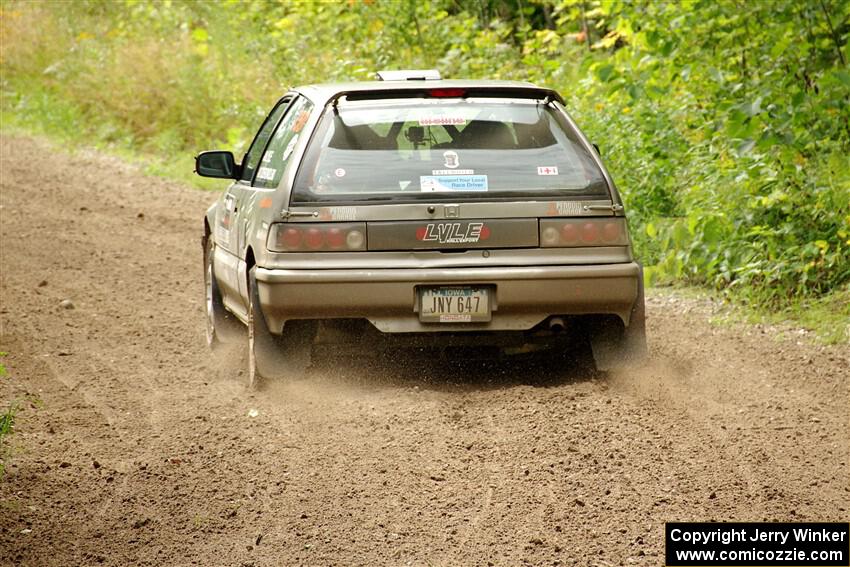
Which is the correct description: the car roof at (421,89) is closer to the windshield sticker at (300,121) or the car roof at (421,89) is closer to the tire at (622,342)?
the windshield sticker at (300,121)

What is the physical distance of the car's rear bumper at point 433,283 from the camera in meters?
6.79

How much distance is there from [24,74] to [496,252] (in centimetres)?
1780

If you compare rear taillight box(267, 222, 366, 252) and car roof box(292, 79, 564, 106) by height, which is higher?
car roof box(292, 79, 564, 106)

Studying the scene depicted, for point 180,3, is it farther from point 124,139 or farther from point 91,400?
point 91,400

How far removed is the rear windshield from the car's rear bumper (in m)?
0.39

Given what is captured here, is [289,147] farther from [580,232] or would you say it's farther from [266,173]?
[580,232]

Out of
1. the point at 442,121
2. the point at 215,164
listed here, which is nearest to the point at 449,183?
the point at 442,121

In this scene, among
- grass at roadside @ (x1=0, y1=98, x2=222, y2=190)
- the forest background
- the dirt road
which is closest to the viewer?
the dirt road

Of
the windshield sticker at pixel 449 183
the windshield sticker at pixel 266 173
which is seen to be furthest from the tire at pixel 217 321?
the windshield sticker at pixel 449 183

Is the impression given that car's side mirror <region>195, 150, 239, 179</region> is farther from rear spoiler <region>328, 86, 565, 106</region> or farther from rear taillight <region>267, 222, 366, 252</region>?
rear taillight <region>267, 222, 366, 252</region>

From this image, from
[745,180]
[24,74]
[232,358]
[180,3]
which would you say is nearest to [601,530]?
[232,358]

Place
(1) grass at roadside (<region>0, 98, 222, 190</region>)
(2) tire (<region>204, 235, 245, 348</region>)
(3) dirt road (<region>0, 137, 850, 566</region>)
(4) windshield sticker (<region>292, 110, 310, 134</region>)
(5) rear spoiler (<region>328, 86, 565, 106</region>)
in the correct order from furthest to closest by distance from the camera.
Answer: (1) grass at roadside (<region>0, 98, 222, 190</region>) < (2) tire (<region>204, 235, 245, 348</region>) < (4) windshield sticker (<region>292, 110, 310, 134</region>) < (5) rear spoiler (<region>328, 86, 565, 106</region>) < (3) dirt road (<region>0, 137, 850, 566</region>)

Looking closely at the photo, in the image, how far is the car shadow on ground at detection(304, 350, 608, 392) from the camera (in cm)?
734

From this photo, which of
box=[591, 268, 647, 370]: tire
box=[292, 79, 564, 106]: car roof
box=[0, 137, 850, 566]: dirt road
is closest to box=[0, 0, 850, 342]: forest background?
box=[0, 137, 850, 566]: dirt road
